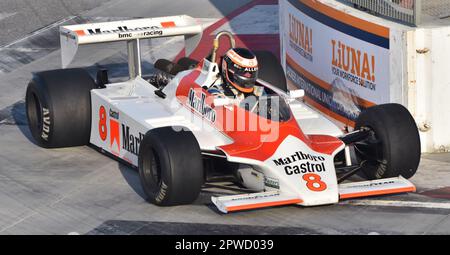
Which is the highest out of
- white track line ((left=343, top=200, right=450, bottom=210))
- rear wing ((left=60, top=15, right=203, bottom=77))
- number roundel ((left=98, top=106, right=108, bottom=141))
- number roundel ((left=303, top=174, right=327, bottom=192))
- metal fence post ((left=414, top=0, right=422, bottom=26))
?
metal fence post ((left=414, top=0, right=422, bottom=26))

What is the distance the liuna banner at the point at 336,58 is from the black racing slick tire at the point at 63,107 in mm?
3349

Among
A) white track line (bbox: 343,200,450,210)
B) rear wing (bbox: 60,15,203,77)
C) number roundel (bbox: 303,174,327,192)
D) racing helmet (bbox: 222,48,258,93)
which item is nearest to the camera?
number roundel (bbox: 303,174,327,192)

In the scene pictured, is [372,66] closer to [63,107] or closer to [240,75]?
[240,75]

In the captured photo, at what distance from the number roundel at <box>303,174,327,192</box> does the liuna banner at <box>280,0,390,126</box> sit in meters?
2.89

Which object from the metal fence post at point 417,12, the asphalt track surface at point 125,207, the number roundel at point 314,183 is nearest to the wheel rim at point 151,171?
the asphalt track surface at point 125,207

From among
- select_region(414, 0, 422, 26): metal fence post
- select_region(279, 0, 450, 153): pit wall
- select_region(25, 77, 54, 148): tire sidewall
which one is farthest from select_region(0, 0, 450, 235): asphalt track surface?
select_region(414, 0, 422, 26): metal fence post

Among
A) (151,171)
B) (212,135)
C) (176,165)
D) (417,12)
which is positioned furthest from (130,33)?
(176,165)

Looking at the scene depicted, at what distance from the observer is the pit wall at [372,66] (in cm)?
1338

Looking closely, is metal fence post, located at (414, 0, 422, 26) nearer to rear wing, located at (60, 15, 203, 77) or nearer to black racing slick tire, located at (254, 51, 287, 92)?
black racing slick tire, located at (254, 51, 287, 92)

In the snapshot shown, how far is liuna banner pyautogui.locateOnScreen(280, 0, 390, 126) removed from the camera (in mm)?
13858

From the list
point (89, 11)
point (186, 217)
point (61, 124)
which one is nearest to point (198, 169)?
point (186, 217)

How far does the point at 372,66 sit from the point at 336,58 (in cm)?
104

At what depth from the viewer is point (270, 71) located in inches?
597
